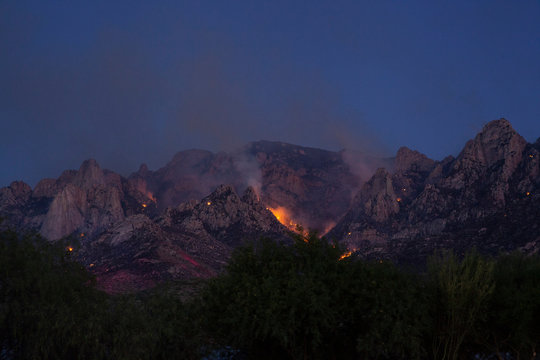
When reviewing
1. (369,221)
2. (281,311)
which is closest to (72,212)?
(369,221)

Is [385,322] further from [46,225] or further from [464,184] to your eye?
[46,225]

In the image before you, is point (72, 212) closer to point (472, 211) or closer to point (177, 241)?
point (177, 241)

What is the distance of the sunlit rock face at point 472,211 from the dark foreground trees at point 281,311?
54.6 m

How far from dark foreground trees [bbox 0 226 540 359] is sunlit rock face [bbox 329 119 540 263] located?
54586mm

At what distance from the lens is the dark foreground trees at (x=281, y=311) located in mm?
17219

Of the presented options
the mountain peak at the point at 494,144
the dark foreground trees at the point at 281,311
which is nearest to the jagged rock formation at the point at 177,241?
the dark foreground trees at the point at 281,311

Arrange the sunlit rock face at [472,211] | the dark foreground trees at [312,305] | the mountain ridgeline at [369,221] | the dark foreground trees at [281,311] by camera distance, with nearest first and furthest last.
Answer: the dark foreground trees at [281,311] → the dark foreground trees at [312,305] → the sunlit rock face at [472,211] → the mountain ridgeline at [369,221]

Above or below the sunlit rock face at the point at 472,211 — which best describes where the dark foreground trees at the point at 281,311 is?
below

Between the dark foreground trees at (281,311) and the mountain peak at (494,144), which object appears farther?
the mountain peak at (494,144)

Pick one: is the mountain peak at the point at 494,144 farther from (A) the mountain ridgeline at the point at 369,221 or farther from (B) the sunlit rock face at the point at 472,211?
(A) the mountain ridgeline at the point at 369,221

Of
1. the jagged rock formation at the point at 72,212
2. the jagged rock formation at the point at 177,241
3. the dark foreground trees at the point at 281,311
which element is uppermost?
the jagged rock formation at the point at 72,212

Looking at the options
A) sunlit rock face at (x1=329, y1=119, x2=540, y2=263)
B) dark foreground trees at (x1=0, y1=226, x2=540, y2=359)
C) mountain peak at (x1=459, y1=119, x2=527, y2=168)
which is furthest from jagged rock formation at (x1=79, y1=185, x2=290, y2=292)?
mountain peak at (x1=459, y1=119, x2=527, y2=168)

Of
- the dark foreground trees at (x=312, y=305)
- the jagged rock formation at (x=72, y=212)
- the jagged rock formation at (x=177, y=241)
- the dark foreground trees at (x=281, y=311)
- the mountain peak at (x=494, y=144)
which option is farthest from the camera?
the jagged rock formation at (x=72, y=212)

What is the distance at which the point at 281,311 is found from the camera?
827 inches
